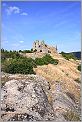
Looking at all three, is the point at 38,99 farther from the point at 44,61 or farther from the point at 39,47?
the point at 39,47

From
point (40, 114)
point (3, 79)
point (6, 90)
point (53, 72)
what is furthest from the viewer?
point (53, 72)

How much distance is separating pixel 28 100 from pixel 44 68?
2.39 meters

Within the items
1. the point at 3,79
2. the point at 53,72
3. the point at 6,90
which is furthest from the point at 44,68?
the point at 6,90

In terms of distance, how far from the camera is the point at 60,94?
5129 millimetres

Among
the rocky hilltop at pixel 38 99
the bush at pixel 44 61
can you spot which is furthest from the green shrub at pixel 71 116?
the bush at pixel 44 61

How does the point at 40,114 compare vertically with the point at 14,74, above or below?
below

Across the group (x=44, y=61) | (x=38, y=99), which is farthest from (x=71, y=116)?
(x=44, y=61)

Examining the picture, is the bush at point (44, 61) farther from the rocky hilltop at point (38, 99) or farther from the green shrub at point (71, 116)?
the green shrub at point (71, 116)

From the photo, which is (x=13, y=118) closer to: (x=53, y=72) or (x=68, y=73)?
(x=53, y=72)

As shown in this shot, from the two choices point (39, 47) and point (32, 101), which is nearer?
point (32, 101)

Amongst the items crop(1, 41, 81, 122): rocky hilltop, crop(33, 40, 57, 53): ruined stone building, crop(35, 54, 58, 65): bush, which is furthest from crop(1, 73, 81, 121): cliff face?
crop(33, 40, 57, 53): ruined stone building

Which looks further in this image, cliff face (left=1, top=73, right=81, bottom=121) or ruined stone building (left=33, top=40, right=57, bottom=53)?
ruined stone building (left=33, top=40, right=57, bottom=53)

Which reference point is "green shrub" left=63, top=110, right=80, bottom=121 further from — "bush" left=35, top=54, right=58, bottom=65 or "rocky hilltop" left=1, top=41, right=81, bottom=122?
"bush" left=35, top=54, right=58, bottom=65

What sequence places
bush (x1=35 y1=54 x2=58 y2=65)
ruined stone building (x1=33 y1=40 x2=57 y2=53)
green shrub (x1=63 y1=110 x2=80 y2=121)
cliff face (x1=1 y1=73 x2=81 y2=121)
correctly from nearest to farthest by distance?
cliff face (x1=1 y1=73 x2=81 y2=121) → green shrub (x1=63 y1=110 x2=80 y2=121) → bush (x1=35 y1=54 x2=58 y2=65) → ruined stone building (x1=33 y1=40 x2=57 y2=53)
